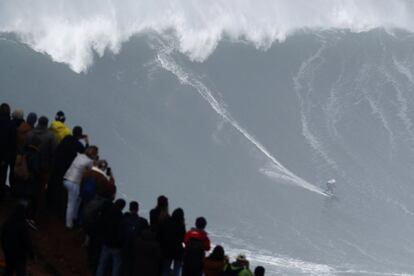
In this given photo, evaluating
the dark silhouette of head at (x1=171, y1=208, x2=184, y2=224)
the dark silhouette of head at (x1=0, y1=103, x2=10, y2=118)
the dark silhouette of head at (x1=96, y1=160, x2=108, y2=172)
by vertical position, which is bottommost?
the dark silhouette of head at (x1=171, y1=208, x2=184, y2=224)

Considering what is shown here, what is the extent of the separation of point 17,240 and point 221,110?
2429 cm

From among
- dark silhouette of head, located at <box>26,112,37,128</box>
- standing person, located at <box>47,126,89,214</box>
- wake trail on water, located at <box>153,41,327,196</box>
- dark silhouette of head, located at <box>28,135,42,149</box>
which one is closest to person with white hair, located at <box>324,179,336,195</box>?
wake trail on water, located at <box>153,41,327,196</box>

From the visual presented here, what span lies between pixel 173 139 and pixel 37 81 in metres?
5.39

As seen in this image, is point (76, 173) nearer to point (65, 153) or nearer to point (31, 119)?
point (65, 153)

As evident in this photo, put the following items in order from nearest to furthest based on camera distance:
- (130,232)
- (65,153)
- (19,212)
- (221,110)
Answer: (19,212), (130,232), (65,153), (221,110)

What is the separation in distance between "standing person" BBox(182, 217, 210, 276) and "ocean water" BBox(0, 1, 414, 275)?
31.1ft

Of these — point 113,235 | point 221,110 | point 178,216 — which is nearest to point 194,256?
point 178,216

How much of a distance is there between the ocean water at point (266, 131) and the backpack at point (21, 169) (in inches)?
390

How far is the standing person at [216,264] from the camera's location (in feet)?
29.4

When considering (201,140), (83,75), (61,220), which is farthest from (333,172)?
(61,220)

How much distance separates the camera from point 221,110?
31.9 metres

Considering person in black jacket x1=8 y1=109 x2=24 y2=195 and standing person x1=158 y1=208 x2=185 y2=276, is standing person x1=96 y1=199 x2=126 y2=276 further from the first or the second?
person in black jacket x1=8 y1=109 x2=24 y2=195

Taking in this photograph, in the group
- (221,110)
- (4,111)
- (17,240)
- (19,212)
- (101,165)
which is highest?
(221,110)

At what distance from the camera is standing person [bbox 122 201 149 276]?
881cm
